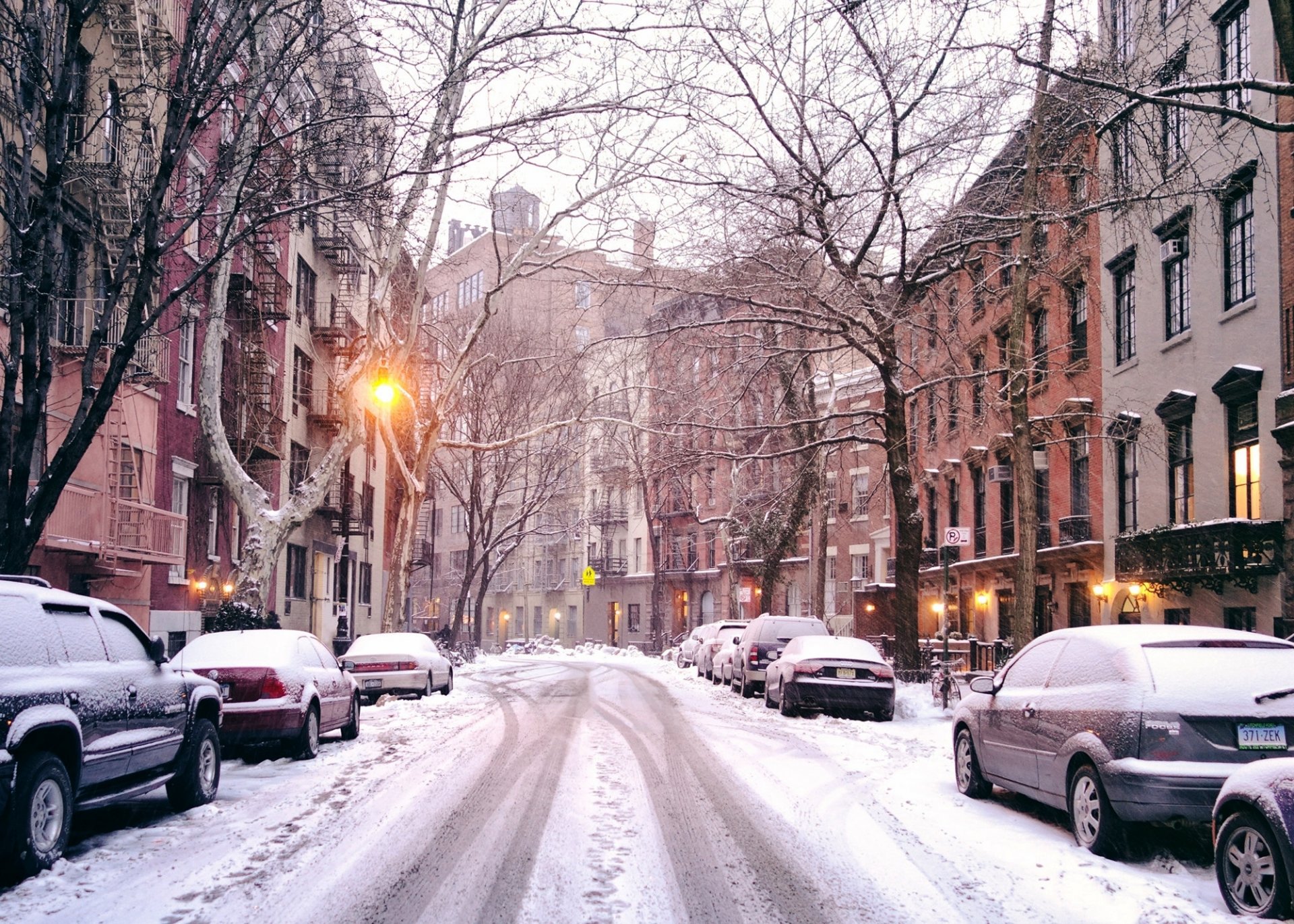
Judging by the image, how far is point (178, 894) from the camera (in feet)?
22.8

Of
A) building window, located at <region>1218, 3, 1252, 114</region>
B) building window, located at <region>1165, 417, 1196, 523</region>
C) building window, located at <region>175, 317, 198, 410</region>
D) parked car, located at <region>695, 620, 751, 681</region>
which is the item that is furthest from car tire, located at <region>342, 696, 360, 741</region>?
building window, located at <region>1218, 3, 1252, 114</region>

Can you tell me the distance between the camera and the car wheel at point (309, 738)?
1344cm

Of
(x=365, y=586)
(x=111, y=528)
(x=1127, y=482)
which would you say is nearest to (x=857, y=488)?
(x=365, y=586)

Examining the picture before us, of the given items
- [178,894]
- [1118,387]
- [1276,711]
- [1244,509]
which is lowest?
[178,894]

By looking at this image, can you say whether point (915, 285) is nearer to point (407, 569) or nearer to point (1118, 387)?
point (1118, 387)

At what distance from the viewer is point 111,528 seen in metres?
21.6

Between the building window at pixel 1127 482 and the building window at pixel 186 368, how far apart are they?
2117 cm

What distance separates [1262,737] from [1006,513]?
31202 millimetres

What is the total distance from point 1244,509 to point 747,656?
9.90 m

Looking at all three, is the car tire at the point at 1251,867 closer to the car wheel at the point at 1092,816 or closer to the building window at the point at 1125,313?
the car wheel at the point at 1092,816

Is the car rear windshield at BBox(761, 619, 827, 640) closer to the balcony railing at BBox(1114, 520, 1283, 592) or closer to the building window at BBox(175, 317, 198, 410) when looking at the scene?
the balcony railing at BBox(1114, 520, 1283, 592)

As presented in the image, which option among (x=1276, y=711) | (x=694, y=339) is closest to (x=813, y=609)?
(x=694, y=339)

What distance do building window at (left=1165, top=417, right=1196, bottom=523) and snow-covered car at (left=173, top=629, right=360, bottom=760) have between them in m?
18.3

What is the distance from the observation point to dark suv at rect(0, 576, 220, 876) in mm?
7129
